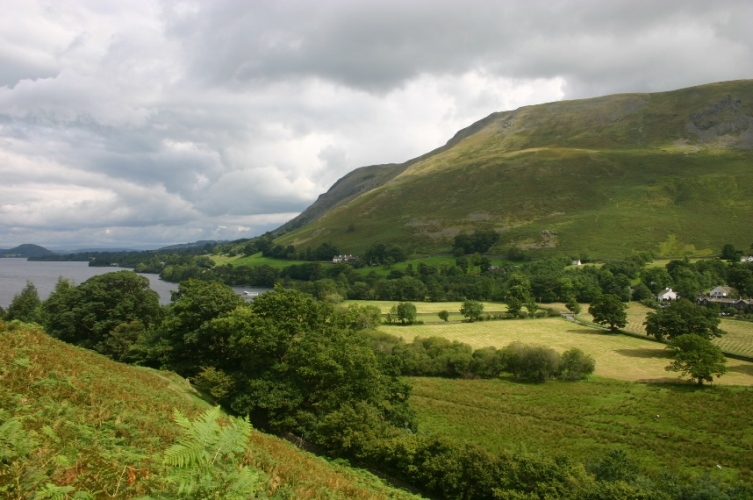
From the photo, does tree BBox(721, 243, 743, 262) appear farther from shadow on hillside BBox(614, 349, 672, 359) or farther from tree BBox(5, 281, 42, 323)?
tree BBox(5, 281, 42, 323)

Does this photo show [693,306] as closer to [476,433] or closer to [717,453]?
[717,453]

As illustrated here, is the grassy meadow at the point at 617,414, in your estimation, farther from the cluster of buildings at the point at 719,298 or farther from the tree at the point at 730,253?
the tree at the point at 730,253

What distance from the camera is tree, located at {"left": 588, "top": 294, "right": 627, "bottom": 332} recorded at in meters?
70.3

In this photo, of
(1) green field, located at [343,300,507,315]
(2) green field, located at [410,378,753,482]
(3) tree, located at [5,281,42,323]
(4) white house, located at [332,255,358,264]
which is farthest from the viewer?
(4) white house, located at [332,255,358,264]

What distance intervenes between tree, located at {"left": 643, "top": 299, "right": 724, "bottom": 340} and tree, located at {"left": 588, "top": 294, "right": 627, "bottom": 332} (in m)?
4.93

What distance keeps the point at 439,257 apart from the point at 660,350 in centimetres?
9203

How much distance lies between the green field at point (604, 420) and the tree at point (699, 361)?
1.75 metres

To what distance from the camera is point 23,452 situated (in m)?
6.66

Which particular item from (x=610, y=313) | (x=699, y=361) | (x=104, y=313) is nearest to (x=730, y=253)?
(x=610, y=313)

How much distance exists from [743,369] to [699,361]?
32.9ft

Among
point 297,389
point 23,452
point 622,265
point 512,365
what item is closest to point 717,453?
point 512,365

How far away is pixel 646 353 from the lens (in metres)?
59.4

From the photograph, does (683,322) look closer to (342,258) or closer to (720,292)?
(720,292)

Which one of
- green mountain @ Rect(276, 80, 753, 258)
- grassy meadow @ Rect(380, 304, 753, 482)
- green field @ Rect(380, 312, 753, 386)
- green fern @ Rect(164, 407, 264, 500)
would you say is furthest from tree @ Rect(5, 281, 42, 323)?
green mountain @ Rect(276, 80, 753, 258)
